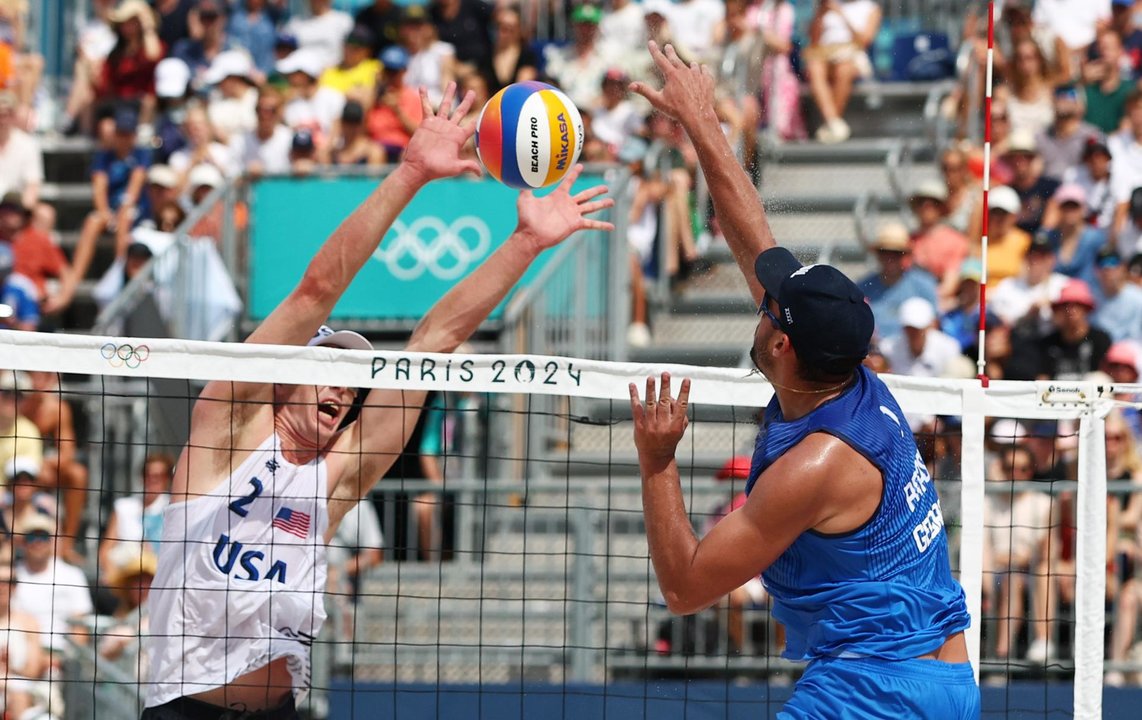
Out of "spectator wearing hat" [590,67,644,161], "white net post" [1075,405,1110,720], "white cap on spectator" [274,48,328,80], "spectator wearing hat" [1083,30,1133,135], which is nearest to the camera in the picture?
"white net post" [1075,405,1110,720]

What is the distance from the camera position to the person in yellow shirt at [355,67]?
1391 centimetres

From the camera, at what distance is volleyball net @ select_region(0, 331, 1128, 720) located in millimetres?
5538

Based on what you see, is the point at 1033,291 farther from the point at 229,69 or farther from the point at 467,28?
the point at 229,69

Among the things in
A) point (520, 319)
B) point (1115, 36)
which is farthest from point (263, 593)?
point (1115, 36)

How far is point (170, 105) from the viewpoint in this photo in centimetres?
1470

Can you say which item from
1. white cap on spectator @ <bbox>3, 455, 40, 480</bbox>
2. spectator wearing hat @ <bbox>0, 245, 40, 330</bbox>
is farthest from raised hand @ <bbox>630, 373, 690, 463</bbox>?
spectator wearing hat @ <bbox>0, 245, 40, 330</bbox>

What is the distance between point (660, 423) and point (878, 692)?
87 centimetres

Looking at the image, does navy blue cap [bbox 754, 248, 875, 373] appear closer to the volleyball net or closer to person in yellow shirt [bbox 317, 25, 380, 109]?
the volleyball net

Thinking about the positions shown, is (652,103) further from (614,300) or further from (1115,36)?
(1115,36)

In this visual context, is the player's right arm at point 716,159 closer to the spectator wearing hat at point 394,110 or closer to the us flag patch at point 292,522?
the us flag patch at point 292,522

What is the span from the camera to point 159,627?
529 cm

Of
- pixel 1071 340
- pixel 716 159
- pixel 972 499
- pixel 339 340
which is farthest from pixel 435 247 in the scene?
pixel 716 159

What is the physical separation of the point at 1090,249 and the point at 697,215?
8.30ft

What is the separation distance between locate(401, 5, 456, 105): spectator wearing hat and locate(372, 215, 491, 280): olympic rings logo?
1633mm
